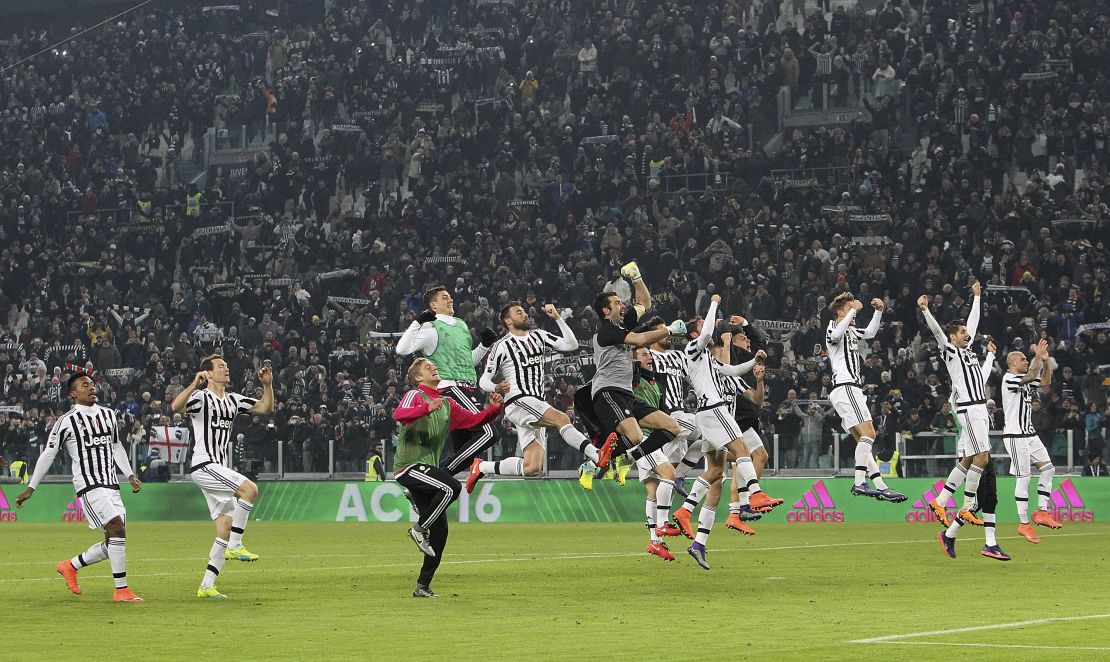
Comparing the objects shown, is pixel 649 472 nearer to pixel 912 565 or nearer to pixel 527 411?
pixel 527 411

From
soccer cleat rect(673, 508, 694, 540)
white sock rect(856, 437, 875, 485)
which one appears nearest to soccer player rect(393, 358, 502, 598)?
soccer cleat rect(673, 508, 694, 540)

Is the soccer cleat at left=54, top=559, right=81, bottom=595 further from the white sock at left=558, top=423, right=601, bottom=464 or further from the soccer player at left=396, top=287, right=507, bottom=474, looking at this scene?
the white sock at left=558, top=423, right=601, bottom=464

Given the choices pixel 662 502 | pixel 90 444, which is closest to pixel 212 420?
pixel 90 444

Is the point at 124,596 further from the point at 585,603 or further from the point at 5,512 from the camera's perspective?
the point at 5,512

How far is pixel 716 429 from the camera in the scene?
19500 mm

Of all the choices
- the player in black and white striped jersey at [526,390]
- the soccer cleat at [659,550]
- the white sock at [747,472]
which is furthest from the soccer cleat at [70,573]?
the white sock at [747,472]

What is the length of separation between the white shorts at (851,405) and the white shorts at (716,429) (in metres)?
2.75

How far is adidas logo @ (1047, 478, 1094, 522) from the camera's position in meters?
28.7

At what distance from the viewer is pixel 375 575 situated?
17.4 meters

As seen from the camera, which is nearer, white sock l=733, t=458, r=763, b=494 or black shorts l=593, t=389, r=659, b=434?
black shorts l=593, t=389, r=659, b=434

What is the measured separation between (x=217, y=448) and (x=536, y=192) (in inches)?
1059

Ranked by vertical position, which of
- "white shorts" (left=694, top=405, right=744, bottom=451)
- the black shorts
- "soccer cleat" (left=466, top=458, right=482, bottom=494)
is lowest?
"white shorts" (left=694, top=405, right=744, bottom=451)

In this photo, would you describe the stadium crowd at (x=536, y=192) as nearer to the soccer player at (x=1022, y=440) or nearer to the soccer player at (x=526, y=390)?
the soccer player at (x=1022, y=440)

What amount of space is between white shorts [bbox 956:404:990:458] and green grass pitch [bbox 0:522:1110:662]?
4.32ft
